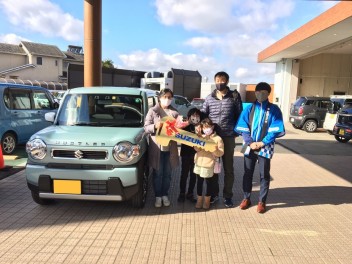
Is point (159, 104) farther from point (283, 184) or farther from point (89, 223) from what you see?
point (283, 184)

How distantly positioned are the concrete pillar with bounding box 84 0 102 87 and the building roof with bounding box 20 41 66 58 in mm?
35011

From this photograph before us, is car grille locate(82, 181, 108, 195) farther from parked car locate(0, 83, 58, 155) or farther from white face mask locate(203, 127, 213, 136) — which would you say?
parked car locate(0, 83, 58, 155)

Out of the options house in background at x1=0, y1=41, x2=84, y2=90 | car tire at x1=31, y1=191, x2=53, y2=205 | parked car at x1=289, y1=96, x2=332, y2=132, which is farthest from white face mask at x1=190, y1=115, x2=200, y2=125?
house in background at x1=0, y1=41, x2=84, y2=90

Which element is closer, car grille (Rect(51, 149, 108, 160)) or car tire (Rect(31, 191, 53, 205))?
car grille (Rect(51, 149, 108, 160))

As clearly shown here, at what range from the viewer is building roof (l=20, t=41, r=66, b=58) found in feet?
126

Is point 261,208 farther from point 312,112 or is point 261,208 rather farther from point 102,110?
point 312,112

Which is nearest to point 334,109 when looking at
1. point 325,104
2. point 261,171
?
point 325,104

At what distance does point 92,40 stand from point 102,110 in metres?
3.52

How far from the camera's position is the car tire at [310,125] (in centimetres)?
1537

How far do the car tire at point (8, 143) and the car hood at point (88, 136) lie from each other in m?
4.10

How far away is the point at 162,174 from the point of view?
173 inches

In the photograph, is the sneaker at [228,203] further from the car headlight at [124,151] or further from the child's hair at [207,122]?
the car headlight at [124,151]

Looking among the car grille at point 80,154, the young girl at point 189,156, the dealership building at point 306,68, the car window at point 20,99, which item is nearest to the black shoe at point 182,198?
the young girl at point 189,156

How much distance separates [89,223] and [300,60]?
21060 mm
